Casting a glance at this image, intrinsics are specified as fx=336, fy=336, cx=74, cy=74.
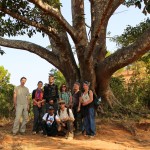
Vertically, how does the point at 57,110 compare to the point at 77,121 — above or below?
above

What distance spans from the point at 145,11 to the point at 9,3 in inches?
186

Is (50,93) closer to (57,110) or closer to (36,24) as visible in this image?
(57,110)

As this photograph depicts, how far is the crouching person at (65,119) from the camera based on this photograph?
9211 millimetres

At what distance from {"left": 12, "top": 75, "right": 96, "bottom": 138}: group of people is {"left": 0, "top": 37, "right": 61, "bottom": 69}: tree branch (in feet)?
11.6

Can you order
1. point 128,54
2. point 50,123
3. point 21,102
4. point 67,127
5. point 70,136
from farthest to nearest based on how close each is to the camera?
point 128,54 → point 21,102 → point 67,127 → point 50,123 → point 70,136

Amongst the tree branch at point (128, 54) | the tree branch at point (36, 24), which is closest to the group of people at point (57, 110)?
the tree branch at point (36, 24)

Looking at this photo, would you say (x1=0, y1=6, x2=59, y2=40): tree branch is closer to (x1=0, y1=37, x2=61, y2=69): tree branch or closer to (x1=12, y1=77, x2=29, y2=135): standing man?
(x1=0, y1=37, x2=61, y2=69): tree branch

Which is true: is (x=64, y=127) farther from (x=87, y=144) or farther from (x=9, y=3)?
(x=9, y=3)

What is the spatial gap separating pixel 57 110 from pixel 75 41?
10.6 feet

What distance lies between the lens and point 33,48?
514 inches

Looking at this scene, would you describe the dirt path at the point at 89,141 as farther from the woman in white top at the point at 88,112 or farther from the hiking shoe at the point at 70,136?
the woman in white top at the point at 88,112

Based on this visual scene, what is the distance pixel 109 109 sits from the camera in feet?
41.6

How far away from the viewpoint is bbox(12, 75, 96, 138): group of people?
9.27 meters

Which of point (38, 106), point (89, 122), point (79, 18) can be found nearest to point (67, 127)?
point (89, 122)
